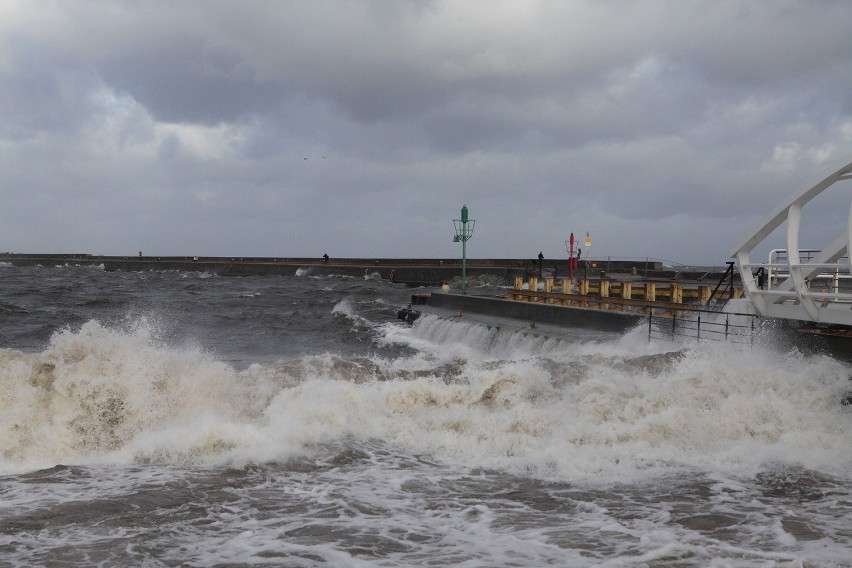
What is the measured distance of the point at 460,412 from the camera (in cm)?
1109

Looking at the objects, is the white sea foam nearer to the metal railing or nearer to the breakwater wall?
the metal railing

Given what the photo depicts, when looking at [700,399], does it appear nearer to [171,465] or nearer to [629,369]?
[629,369]

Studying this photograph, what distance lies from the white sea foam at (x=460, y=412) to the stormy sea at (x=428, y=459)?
0.12 feet

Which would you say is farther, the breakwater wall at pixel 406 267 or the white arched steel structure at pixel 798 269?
the breakwater wall at pixel 406 267

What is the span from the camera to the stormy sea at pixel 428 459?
6051 millimetres

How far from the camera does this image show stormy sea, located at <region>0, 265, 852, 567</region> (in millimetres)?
6051

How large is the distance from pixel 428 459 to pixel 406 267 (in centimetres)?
5575

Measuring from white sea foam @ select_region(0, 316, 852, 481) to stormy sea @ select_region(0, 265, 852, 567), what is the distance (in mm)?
36

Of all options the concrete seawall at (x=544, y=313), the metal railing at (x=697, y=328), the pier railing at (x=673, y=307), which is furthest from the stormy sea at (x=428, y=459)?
the concrete seawall at (x=544, y=313)

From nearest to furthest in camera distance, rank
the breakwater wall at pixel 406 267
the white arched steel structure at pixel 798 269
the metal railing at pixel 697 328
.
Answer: the white arched steel structure at pixel 798 269 → the metal railing at pixel 697 328 → the breakwater wall at pixel 406 267

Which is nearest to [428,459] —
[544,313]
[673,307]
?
[673,307]

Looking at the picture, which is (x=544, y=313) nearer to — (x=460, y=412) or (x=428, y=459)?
(x=460, y=412)

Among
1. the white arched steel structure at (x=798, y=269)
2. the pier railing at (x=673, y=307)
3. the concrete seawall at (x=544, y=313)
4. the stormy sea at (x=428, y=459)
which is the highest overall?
the white arched steel structure at (x=798, y=269)

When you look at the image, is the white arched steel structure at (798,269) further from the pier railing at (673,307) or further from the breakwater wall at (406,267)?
the breakwater wall at (406,267)
